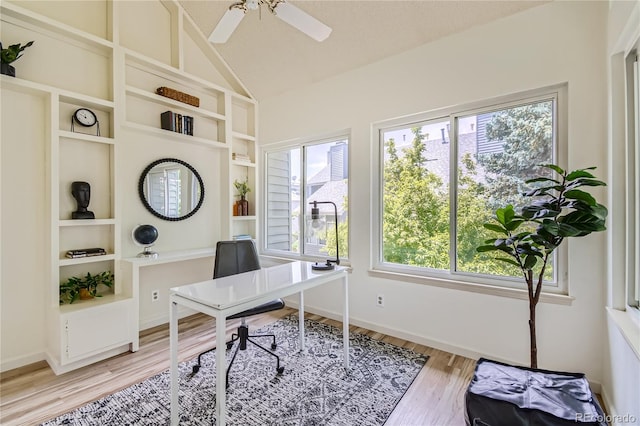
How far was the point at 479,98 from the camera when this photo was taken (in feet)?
7.99

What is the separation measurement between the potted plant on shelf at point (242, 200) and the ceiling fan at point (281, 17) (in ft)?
6.70

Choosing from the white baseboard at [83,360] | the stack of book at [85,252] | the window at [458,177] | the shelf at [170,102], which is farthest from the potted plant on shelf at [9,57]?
the window at [458,177]

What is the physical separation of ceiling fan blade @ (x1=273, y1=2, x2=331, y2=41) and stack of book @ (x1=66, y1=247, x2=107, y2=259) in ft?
8.24

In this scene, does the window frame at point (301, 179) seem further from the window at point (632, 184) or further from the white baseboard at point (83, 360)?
the window at point (632, 184)

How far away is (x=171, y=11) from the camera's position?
11.0ft

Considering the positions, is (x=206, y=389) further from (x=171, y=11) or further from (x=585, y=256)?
(x=171, y=11)

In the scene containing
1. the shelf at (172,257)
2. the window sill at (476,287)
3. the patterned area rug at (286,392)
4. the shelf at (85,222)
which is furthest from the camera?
the shelf at (172,257)

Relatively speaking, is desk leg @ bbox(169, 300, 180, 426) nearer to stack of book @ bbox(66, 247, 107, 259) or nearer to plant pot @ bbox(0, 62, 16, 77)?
stack of book @ bbox(66, 247, 107, 259)

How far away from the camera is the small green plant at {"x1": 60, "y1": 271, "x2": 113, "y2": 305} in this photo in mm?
2505

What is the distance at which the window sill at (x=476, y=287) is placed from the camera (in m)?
→ 2.11

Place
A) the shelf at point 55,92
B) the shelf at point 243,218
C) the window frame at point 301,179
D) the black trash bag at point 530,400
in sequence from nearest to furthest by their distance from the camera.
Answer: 1. the black trash bag at point 530,400
2. the shelf at point 55,92
3. the window frame at point 301,179
4. the shelf at point 243,218

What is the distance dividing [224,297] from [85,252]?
1784mm

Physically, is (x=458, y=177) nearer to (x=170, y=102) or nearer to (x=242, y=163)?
(x=242, y=163)

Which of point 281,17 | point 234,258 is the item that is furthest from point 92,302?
point 281,17
